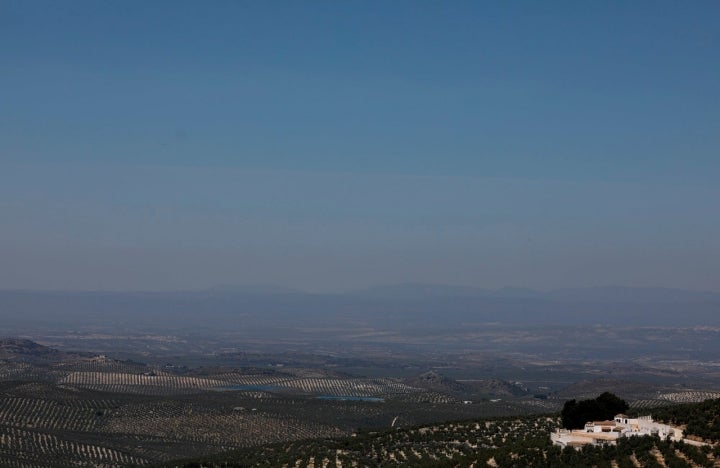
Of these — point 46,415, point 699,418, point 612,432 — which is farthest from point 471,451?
point 46,415

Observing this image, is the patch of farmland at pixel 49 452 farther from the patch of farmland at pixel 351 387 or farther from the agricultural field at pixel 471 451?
the patch of farmland at pixel 351 387

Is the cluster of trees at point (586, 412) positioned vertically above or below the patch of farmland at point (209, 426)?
above

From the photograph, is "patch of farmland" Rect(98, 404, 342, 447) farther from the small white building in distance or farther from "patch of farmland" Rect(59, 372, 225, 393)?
the small white building in distance

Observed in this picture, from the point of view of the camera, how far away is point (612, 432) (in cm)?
5481

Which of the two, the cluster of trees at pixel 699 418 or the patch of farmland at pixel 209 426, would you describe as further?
the patch of farmland at pixel 209 426

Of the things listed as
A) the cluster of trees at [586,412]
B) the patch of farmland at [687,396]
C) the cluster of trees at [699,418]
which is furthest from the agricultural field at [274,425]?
the cluster of trees at [699,418]

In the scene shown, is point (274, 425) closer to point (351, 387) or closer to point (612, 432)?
point (612, 432)

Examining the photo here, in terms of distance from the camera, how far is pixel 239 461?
75000 millimetres

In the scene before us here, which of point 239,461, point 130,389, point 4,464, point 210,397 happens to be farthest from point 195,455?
point 130,389

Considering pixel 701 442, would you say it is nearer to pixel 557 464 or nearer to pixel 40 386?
pixel 557 464

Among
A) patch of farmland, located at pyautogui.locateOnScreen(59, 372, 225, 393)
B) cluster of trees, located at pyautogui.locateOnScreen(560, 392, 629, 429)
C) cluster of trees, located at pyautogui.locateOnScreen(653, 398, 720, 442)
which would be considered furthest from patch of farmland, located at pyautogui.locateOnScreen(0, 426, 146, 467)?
patch of farmland, located at pyautogui.locateOnScreen(59, 372, 225, 393)

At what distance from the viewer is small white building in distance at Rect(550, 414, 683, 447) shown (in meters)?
52.6

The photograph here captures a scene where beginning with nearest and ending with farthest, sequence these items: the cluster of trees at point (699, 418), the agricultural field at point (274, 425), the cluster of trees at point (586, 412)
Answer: the cluster of trees at point (699, 418) → the cluster of trees at point (586, 412) → the agricultural field at point (274, 425)

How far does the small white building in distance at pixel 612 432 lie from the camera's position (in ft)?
173
